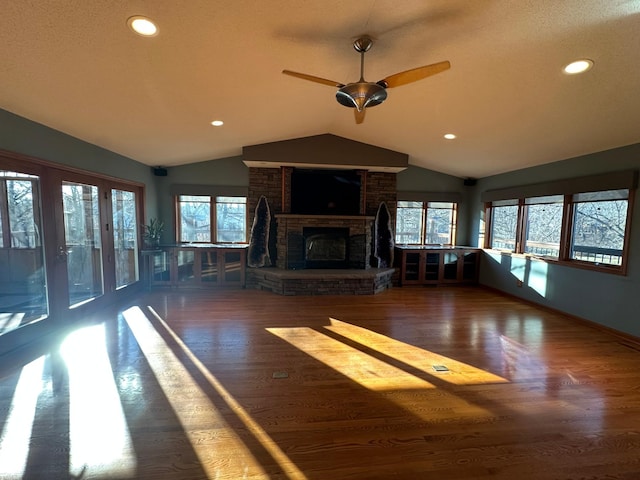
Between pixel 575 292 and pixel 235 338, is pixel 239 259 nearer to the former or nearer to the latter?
pixel 235 338

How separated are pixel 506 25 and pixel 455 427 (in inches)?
115

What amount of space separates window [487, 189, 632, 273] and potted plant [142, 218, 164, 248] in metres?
6.83

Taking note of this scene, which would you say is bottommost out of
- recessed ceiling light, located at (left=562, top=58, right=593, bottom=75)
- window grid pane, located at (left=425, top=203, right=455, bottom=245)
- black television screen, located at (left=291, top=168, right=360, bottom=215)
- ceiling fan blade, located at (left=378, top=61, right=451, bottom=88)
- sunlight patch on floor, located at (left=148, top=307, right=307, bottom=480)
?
sunlight patch on floor, located at (left=148, top=307, right=307, bottom=480)

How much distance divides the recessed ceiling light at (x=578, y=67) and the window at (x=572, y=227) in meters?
2.14

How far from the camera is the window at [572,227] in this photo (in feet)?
12.5

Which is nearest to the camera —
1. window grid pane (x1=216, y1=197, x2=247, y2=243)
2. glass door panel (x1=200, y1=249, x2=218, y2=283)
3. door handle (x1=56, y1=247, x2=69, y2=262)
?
door handle (x1=56, y1=247, x2=69, y2=262)

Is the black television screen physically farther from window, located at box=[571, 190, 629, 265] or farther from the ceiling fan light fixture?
window, located at box=[571, 190, 629, 265]

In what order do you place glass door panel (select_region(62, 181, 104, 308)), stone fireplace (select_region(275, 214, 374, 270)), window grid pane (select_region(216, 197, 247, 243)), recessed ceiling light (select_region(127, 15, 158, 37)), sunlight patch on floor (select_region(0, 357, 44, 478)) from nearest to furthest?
sunlight patch on floor (select_region(0, 357, 44, 478)), recessed ceiling light (select_region(127, 15, 158, 37)), glass door panel (select_region(62, 181, 104, 308)), stone fireplace (select_region(275, 214, 374, 270)), window grid pane (select_region(216, 197, 247, 243))

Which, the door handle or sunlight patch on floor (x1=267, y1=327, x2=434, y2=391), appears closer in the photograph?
sunlight patch on floor (x1=267, y1=327, x2=434, y2=391)

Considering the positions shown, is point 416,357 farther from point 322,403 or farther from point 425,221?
point 425,221

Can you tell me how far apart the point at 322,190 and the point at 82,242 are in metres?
4.00

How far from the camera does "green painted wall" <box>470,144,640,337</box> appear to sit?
139 inches

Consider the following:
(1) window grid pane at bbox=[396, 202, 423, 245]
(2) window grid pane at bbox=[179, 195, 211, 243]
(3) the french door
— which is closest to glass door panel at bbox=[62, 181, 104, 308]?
(3) the french door

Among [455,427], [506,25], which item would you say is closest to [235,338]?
[455,427]
